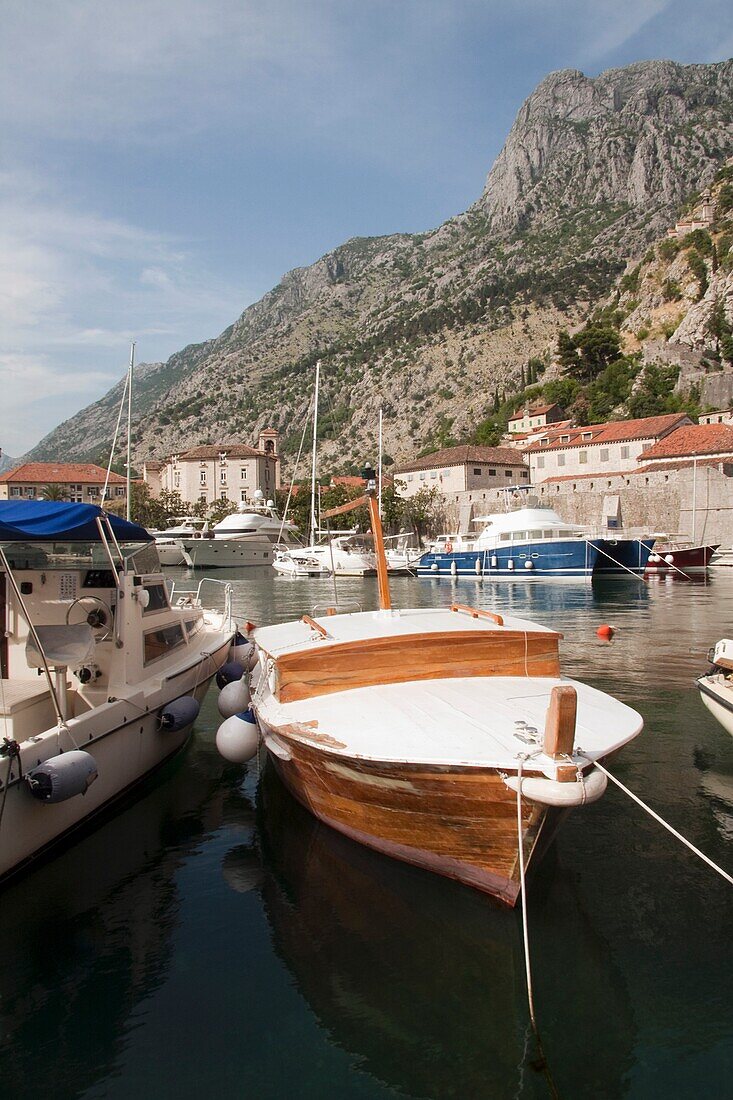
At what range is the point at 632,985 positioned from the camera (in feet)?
16.1

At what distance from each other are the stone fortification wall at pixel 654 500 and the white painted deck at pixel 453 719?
53.1 metres

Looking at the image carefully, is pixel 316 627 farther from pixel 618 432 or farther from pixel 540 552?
pixel 618 432

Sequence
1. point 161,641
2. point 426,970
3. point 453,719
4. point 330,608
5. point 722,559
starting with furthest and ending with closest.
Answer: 1. point 722,559
2. point 330,608
3. point 161,641
4. point 453,719
5. point 426,970

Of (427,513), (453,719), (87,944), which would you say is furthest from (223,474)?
(87,944)

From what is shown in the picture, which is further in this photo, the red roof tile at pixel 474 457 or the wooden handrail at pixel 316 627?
the red roof tile at pixel 474 457

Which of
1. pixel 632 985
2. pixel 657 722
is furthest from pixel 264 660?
pixel 657 722

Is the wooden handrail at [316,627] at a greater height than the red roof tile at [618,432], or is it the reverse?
the red roof tile at [618,432]

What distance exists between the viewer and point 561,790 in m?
4.74

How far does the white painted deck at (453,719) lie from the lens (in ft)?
18.0

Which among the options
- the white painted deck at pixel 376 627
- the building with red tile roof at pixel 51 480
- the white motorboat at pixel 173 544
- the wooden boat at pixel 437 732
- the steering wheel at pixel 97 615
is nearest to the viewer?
the wooden boat at pixel 437 732

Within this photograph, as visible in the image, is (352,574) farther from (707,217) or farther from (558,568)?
(707,217)

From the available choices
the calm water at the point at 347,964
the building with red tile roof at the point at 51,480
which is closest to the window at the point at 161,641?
the calm water at the point at 347,964

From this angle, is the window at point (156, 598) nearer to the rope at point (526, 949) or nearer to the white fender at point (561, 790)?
the rope at point (526, 949)

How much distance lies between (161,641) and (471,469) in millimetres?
65340
